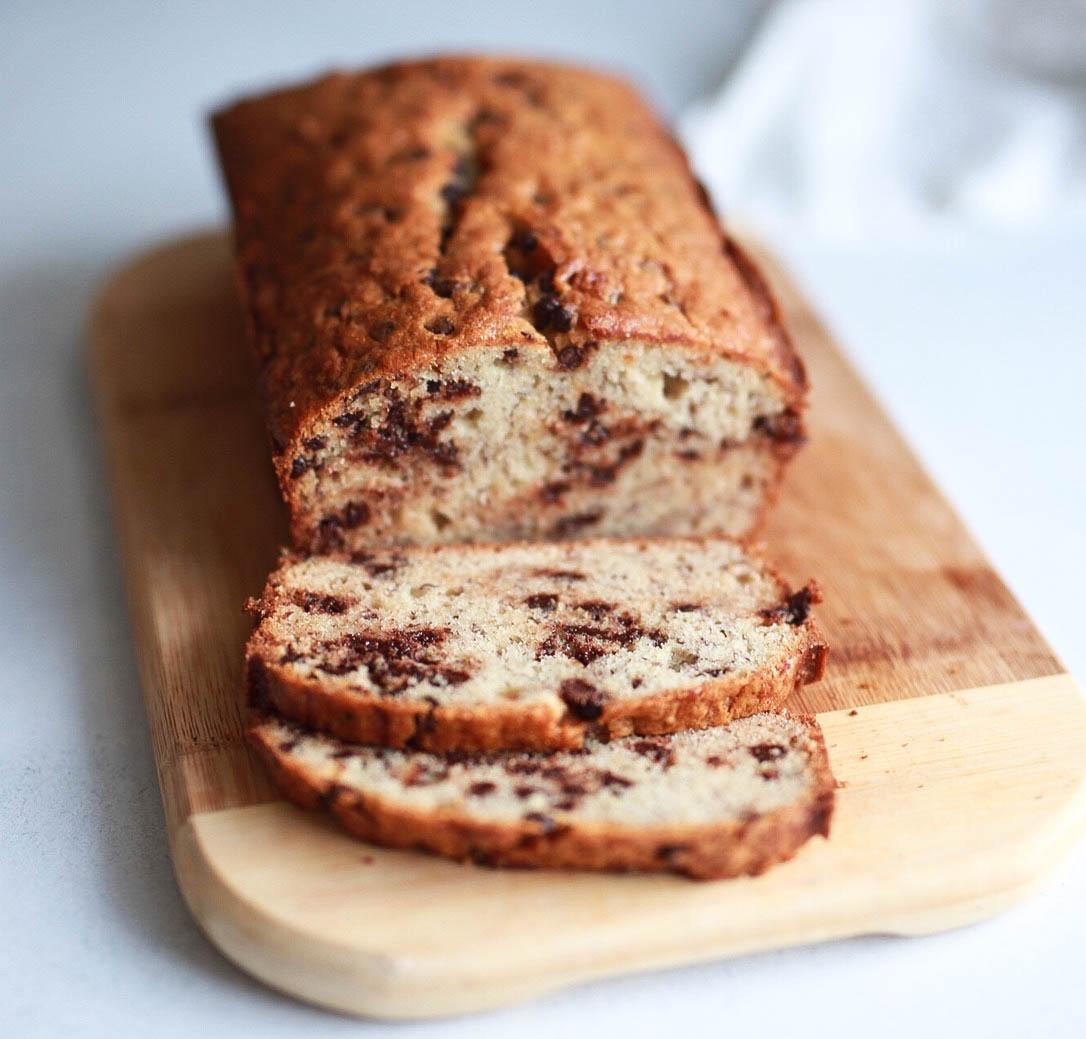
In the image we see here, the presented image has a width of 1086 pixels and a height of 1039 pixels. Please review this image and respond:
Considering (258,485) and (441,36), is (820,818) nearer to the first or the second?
(258,485)

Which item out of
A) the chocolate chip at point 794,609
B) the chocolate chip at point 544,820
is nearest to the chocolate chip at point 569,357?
the chocolate chip at point 794,609

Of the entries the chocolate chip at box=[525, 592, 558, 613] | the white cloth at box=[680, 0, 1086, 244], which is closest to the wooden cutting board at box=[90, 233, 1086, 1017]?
the chocolate chip at box=[525, 592, 558, 613]

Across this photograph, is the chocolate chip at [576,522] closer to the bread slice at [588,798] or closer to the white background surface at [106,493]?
the bread slice at [588,798]

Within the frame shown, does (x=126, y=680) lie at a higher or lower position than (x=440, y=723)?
lower

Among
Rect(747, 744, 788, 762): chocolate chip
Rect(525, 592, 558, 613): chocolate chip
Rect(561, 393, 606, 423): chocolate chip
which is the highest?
Rect(561, 393, 606, 423): chocolate chip

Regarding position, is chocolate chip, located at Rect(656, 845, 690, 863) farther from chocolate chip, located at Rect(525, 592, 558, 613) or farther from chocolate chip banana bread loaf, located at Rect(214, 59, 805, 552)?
chocolate chip banana bread loaf, located at Rect(214, 59, 805, 552)

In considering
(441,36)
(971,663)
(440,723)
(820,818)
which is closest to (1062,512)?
(971,663)
